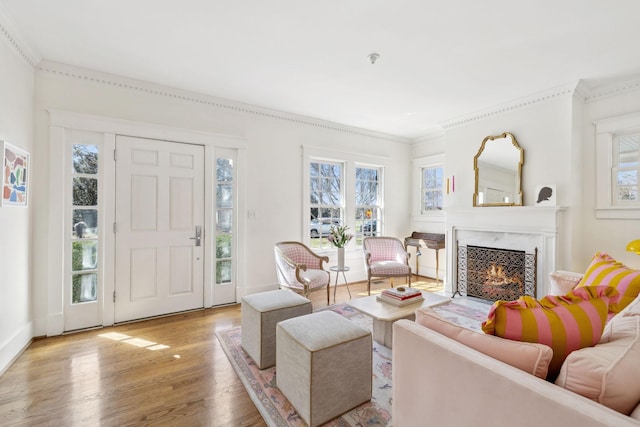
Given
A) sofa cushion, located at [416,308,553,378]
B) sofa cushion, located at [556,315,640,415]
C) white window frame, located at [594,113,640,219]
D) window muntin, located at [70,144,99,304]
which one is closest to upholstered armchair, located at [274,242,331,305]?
window muntin, located at [70,144,99,304]

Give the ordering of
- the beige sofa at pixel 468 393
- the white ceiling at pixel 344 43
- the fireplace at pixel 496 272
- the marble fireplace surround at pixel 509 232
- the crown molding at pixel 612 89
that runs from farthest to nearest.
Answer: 1. the fireplace at pixel 496 272
2. the marble fireplace surround at pixel 509 232
3. the crown molding at pixel 612 89
4. the white ceiling at pixel 344 43
5. the beige sofa at pixel 468 393

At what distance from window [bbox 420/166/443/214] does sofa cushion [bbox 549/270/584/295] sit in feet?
9.31

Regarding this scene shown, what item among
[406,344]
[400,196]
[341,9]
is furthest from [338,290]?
[341,9]

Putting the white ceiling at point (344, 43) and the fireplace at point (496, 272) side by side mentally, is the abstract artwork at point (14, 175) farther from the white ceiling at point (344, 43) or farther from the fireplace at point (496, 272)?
the fireplace at point (496, 272)

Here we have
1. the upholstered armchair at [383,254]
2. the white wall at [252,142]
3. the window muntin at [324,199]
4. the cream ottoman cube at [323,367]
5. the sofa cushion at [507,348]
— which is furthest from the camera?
the window muntin at [324,199]

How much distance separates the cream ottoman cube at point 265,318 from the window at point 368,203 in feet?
9.21

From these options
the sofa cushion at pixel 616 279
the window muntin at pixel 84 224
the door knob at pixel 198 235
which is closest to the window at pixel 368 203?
the door knob at pixel 198 235

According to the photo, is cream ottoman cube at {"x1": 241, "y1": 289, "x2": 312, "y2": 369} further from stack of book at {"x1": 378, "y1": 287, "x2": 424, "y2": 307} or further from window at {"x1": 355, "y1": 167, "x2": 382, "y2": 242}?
window at {"x1": 355, "y1": 167, "x2": 382, "y2": 242}

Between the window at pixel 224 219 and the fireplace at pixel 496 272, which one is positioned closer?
the fireplace at pixel 496 272

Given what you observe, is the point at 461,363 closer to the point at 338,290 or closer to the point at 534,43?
the point at 534,43

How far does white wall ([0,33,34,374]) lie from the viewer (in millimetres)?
2326

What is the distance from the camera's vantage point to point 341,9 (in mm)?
2137

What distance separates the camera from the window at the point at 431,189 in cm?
536

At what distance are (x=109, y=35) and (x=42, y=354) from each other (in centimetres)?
281
